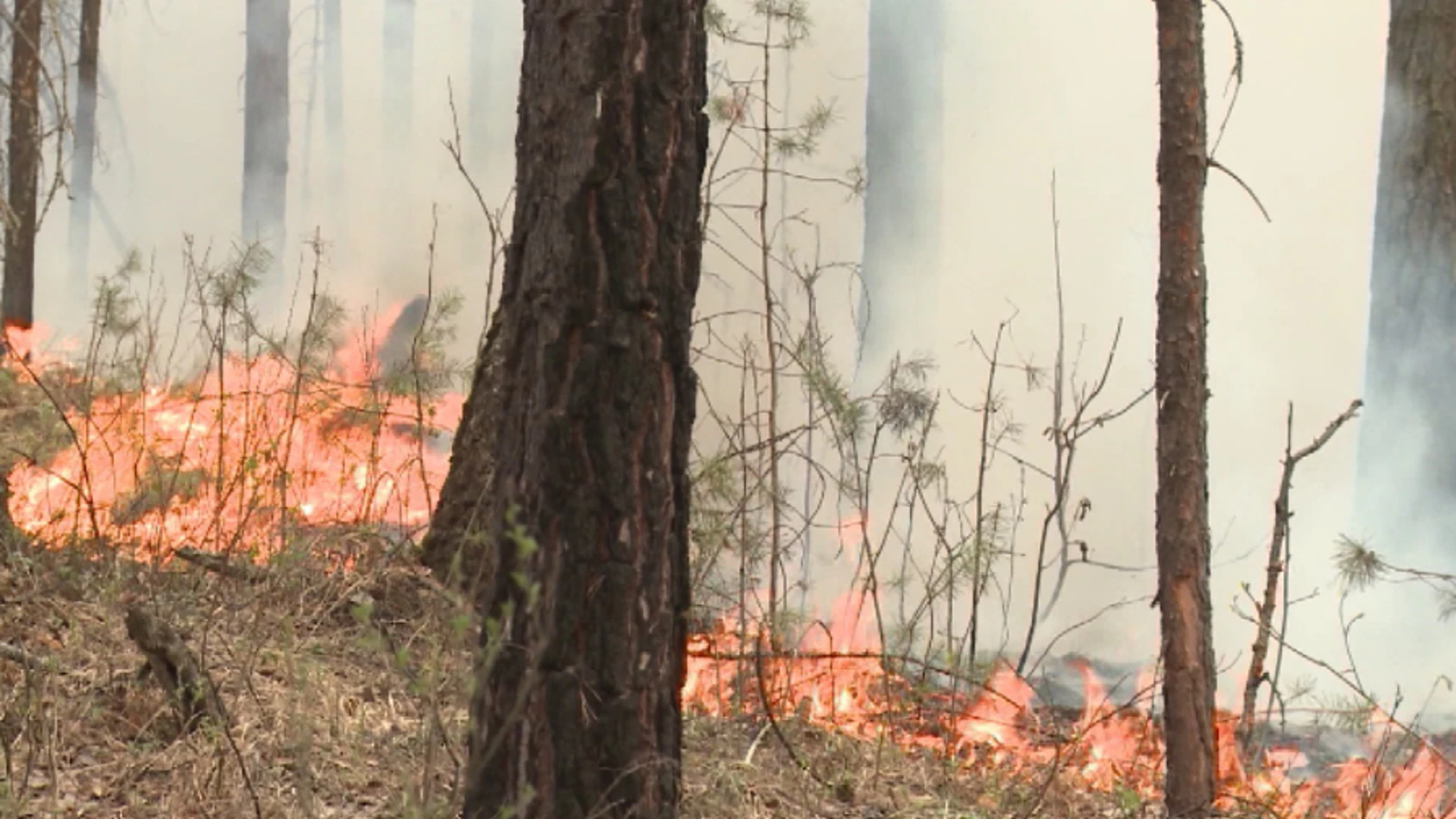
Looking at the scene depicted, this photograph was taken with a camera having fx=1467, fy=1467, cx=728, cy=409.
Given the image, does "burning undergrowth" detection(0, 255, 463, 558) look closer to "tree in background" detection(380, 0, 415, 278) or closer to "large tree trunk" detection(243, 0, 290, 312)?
"tree in background" detection(380, 0, 415, 278)

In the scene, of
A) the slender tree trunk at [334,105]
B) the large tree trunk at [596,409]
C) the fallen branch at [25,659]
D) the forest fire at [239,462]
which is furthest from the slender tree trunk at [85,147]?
the large tree trunk at [596,409]

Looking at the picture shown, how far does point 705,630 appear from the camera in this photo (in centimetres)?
430

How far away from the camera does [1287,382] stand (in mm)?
5598

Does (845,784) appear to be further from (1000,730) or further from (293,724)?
(1000,730)

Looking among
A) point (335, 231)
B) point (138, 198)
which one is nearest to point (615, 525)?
point (335, 231)

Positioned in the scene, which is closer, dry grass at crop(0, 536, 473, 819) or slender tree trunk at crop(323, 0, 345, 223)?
dry grass at crop(0, 536, 473, 819)

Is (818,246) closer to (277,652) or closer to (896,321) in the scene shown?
(896,321)

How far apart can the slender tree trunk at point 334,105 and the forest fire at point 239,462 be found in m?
0.68

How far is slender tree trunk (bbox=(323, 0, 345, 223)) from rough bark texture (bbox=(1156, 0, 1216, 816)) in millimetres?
4137

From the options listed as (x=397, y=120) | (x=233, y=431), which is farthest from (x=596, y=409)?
(x=397, y=120)

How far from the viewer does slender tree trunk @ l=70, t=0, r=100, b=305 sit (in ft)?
22.9

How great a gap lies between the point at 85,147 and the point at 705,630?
448 centimetres

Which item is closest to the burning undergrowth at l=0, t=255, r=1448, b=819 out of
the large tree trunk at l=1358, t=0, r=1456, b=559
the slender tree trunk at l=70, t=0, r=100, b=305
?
the large tree trunk at l=1358, t=0, r=1456, b=559

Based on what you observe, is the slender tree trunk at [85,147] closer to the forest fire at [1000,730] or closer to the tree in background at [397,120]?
the tree in background at [397,120]
